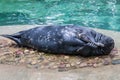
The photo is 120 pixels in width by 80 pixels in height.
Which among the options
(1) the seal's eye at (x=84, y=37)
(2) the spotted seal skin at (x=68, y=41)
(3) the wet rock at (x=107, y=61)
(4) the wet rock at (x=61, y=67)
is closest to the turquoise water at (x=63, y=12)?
(2) the spotted seal skin at (x=68, y=41)

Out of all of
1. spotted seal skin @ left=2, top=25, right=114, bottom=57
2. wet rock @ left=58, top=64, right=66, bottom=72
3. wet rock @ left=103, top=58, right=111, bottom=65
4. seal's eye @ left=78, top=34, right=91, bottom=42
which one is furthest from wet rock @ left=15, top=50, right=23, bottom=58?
wet rock @ left=103, top=58, right=111, bottom=65

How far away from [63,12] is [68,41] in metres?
5.43

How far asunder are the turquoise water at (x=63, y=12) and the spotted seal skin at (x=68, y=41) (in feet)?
11.6

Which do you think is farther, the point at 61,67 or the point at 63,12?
the point at 63,12

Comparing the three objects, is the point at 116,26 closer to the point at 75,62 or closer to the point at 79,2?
the point at 79,2

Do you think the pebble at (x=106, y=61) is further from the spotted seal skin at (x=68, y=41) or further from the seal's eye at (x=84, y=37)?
the seal's eye at (x=84, y=37)

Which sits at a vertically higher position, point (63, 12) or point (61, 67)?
point (63, 12)

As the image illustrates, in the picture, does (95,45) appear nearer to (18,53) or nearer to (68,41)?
(68,41)

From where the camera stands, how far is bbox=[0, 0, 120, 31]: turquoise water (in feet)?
32.8

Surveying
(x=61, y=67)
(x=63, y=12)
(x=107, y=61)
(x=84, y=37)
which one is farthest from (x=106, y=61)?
(x=63, y=12)

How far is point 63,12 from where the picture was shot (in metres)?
11.1

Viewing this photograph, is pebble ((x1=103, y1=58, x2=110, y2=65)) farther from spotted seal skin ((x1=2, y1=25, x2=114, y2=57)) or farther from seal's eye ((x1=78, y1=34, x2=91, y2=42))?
seal's eye ((x1=78, y1=34, x2=91, y2=42))

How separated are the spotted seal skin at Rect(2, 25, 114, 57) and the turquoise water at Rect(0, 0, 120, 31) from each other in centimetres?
353

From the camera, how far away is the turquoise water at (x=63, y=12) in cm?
1001
